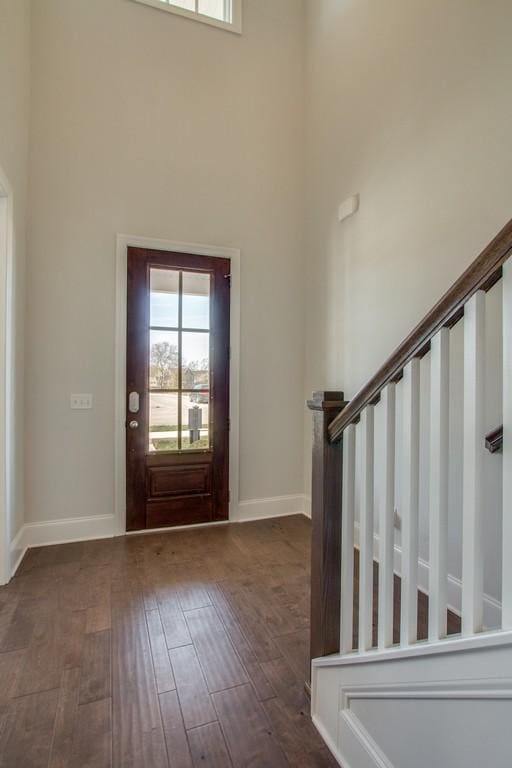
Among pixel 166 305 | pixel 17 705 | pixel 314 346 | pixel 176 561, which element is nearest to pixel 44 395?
pixel 166 305

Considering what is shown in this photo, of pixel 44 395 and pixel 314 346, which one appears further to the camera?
pixel 314 346

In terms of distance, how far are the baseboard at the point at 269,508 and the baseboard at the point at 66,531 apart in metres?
1.05

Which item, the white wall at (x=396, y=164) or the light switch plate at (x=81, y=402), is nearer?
the white wall at (x=396, y=164)

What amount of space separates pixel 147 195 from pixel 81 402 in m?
1.75

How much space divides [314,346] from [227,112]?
2.18 meters

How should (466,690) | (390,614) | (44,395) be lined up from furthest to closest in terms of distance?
1. (44,395)
2. (390,614)
3. (466,690)

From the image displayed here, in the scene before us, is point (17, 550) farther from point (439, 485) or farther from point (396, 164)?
point (396, 164)

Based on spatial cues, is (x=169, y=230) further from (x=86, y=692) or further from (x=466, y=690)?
(x=466, y=690)

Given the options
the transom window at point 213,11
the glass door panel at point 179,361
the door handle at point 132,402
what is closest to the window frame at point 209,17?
the transom window at point 213,11

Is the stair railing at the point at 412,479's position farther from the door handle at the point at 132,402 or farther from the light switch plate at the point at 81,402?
the light switch plate at the point at 81,402

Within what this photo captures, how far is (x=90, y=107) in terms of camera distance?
9.91 ft

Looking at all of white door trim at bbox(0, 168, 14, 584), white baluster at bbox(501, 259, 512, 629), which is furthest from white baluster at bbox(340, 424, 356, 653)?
white door trim at bbox(0, 168, 14, 584)

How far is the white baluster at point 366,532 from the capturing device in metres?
1.23

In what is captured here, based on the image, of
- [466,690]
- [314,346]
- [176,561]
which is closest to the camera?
[466,690]
